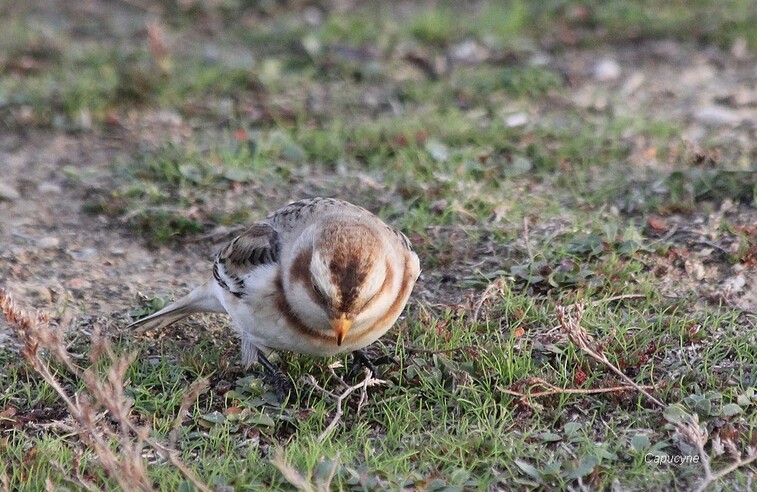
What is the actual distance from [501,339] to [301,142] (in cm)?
261

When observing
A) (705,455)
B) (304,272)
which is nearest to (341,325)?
(304,272)

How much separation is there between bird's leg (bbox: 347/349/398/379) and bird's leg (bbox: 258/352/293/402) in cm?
30

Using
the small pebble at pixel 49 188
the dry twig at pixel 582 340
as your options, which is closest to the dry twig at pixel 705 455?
the dry twig at pixel 582 340

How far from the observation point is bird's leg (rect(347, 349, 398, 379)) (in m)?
4.81

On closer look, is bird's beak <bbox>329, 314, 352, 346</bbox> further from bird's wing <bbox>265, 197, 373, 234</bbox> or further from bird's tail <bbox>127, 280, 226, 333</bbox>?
bird's tail <bbox>127, 280, 226, 333</bbox>

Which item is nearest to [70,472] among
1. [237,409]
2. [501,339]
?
[237,409]

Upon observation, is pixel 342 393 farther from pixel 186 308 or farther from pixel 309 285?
pixel 186 308

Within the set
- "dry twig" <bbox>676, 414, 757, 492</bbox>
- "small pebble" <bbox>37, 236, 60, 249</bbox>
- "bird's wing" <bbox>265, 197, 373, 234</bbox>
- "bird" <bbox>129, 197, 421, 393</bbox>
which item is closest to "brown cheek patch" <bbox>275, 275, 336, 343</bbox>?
"bird" <bbox>129, 197, 421, 393</bbox>

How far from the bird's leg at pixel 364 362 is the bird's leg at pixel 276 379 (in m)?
0.30

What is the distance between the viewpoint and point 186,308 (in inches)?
201

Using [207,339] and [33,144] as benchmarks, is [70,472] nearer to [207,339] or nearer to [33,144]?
[207,339]

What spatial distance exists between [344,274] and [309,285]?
9.4 inches

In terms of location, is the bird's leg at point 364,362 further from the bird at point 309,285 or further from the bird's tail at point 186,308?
the bird's tail at point 186,308

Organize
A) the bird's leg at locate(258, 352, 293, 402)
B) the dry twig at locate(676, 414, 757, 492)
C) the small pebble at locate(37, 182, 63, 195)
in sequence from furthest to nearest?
the small pebble at locate(37, 182, 63, 195) < the bird's leg at locate(258, 352, 293, 402) < the dry twig at locate(676, 414, 757, 492)
